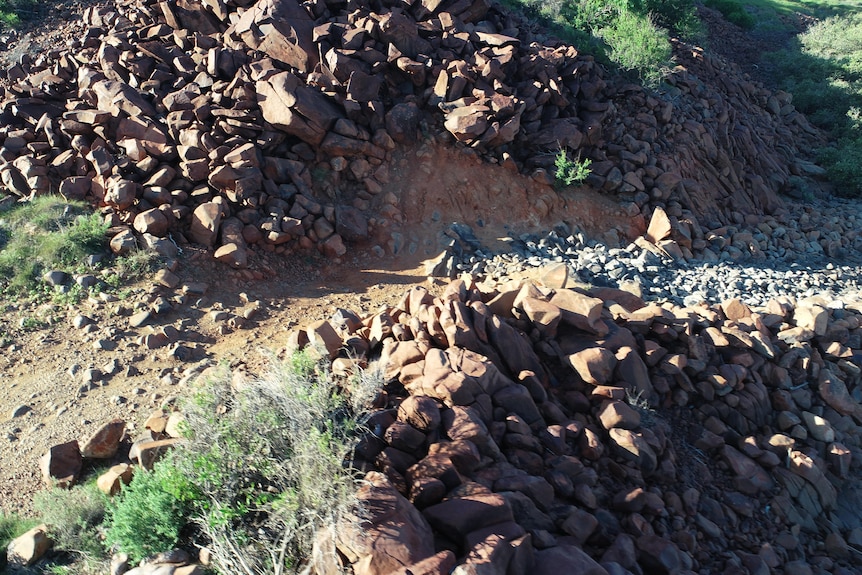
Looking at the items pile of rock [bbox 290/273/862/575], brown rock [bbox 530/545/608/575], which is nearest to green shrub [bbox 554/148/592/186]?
pile of rock [bbox 290/273/862/575]

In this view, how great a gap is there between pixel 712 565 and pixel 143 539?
11.4 ft

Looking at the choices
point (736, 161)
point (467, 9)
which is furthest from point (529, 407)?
point (736, 161)

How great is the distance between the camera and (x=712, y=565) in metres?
3.92

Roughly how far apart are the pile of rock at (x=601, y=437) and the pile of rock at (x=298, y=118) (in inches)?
104

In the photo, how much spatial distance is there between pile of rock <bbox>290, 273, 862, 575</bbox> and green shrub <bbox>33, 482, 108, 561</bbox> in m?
1.65

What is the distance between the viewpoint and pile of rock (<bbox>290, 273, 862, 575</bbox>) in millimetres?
3207

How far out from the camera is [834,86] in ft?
44.3

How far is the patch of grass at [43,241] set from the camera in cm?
630

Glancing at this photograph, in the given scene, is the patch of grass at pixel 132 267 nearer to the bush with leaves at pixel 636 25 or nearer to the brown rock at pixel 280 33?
→ the brown rock at pixel 280 33

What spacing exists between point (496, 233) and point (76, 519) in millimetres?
5437

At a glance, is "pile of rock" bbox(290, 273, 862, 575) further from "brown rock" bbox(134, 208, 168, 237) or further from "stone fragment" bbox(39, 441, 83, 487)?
"brown rock" bbox(134, 208, 168, 237)

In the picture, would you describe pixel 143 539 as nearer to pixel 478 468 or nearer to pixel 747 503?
pixel 478 468

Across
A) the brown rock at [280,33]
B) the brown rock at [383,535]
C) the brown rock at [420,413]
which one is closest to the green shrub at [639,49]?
the brown rock at [280,33]

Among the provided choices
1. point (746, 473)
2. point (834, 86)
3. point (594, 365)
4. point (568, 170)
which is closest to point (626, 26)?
point (568, 170)
